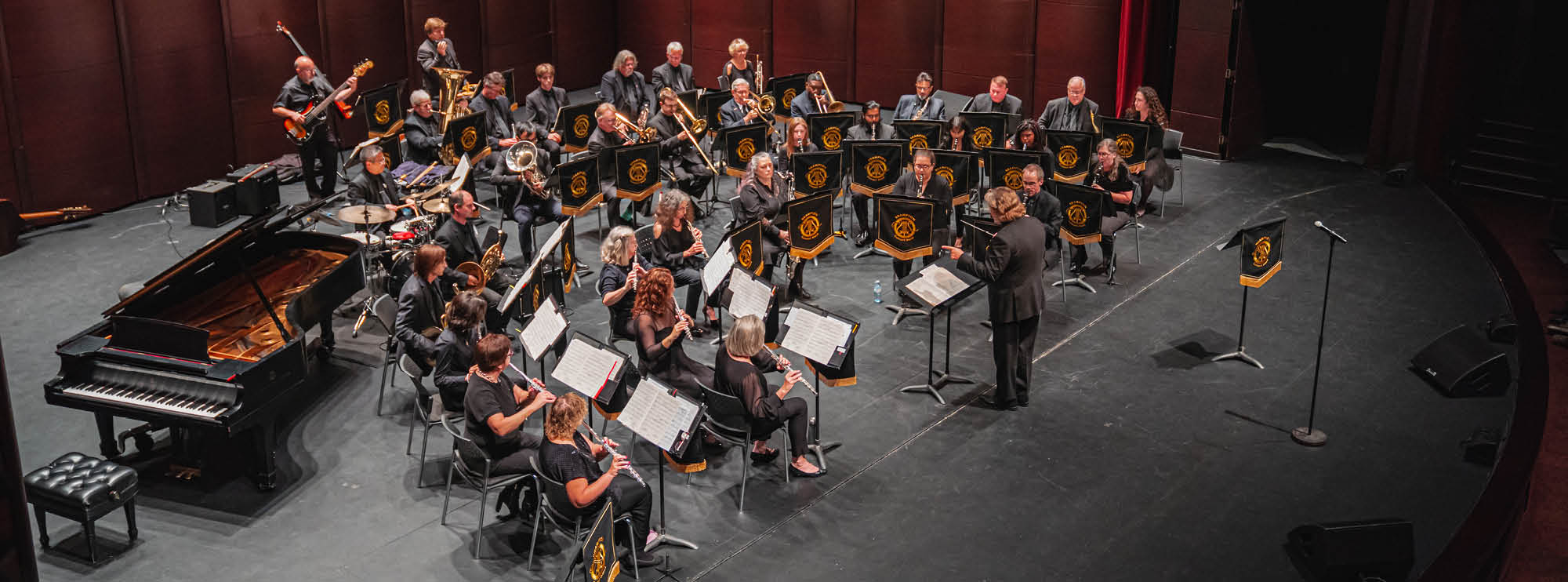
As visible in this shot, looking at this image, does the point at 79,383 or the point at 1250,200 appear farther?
the point at 1250,200

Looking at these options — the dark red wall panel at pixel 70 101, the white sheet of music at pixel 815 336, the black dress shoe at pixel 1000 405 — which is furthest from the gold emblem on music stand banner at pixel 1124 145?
the dark red wall panel at pixel 70 101

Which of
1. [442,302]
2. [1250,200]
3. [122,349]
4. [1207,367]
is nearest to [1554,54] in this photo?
[1250,200]

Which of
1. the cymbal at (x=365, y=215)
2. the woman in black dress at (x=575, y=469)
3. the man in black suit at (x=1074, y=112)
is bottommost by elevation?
the woman in black dress at (x=575, y=469)

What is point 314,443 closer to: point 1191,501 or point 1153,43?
point 1191,501

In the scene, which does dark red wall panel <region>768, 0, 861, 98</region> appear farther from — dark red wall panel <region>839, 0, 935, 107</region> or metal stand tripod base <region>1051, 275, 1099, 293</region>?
metal stand tripod base <region>1051, 275, 1099, 293</region>

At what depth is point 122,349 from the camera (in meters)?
→ 7.43

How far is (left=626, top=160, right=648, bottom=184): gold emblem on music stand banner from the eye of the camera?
36.6 ft

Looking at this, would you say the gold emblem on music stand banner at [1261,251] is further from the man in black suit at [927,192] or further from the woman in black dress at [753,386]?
the woman in black dress at [753,386]

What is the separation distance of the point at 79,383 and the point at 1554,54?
14.6 m

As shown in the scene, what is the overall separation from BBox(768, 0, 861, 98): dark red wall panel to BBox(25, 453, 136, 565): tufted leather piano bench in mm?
11387

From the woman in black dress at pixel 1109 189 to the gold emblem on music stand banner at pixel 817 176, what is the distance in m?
2.23

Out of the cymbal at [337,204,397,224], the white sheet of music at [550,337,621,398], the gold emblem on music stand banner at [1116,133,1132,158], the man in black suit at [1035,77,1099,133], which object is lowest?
the white sheet of music at [550,337,621,398]

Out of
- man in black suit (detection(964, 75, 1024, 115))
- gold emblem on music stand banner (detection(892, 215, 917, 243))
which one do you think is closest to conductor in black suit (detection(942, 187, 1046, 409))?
gold emblem on music stand banner (detection(892, 215, 917, 243))

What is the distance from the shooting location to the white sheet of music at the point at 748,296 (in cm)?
836
